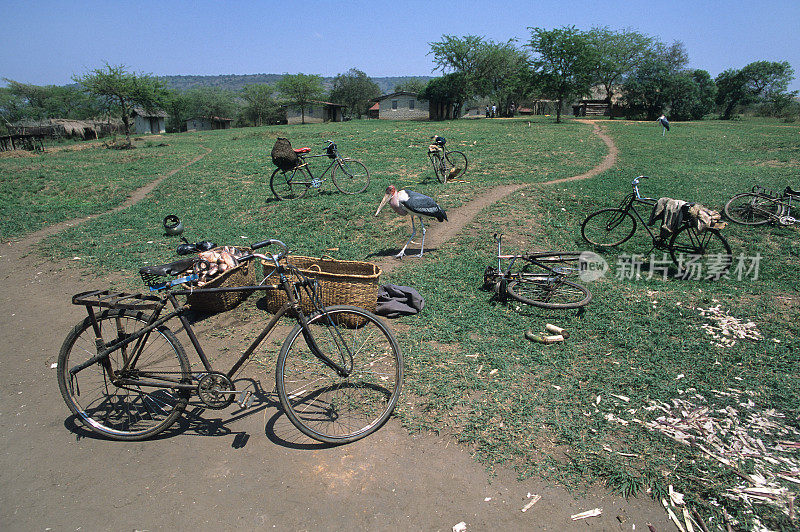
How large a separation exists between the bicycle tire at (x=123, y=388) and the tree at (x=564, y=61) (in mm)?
33414

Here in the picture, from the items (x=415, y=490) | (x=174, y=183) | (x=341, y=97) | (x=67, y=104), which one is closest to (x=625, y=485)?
(x=415, y=490)

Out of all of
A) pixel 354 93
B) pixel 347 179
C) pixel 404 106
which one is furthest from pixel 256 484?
pixel 354 93

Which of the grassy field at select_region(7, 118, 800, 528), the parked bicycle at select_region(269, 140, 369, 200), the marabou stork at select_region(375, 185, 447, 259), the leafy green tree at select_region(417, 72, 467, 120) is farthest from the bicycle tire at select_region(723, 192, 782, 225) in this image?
the leafy green tree at select_region(417, 72, 467, 120)

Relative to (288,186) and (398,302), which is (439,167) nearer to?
(288,186)

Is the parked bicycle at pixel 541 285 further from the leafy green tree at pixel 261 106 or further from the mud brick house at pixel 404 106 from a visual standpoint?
the leafy green tree at pixel 261 106

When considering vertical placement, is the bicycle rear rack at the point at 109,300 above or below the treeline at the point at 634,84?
below

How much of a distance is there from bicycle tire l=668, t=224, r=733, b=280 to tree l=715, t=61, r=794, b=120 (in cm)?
4918

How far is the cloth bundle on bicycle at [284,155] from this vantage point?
35.8 ft

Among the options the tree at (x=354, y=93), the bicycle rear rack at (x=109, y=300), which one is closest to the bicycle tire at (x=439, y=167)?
A: the bicycle rear rack at (x=109, y=300)

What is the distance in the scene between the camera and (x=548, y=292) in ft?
19.2

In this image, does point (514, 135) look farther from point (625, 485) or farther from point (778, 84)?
point (778, 84)

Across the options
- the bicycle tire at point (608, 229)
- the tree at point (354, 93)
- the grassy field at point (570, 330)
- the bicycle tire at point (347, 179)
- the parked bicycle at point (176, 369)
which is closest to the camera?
the grassy field at point (570, 330)

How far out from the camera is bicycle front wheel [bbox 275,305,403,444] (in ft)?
11.4

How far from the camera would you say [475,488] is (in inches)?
121
